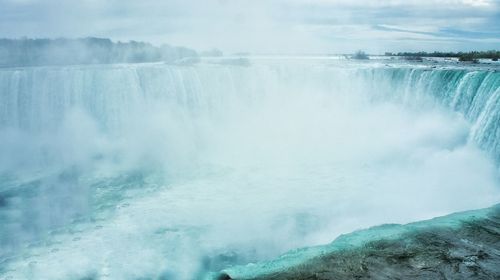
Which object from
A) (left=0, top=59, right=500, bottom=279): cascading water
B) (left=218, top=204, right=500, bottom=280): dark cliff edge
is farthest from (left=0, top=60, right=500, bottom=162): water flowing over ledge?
(left=218, top=204, right=500, bottom=280): dark cliff edge

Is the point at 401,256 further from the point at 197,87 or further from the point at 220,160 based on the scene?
the point at 197,87

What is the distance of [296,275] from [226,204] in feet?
14.1

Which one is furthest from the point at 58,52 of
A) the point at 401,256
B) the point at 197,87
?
the point at 401,256

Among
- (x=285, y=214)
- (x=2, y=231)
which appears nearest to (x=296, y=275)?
(x=285, y=214)

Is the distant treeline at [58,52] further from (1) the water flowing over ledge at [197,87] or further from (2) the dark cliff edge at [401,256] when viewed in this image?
(2) the dark cliff edge at [401,256]

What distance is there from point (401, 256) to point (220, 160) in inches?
312

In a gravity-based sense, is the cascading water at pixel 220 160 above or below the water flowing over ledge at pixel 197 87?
below

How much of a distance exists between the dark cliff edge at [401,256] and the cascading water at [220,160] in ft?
4.36

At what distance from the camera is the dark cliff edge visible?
15.4 feet

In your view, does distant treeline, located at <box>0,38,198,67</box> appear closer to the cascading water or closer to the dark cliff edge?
the cascading water

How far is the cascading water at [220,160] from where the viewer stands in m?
7.14

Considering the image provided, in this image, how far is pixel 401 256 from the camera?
5020mm

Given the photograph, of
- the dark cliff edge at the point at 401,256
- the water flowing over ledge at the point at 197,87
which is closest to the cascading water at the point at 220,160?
the water flowing over ledge at the point at 197,87

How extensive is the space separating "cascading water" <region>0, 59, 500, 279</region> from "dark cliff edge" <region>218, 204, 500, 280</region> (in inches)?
52.4
